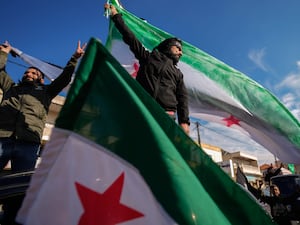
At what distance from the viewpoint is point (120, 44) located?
4.54 metres

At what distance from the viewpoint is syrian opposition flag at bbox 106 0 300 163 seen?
4.33 metres

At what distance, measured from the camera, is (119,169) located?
1.46 metres

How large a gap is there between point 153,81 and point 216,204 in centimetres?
134

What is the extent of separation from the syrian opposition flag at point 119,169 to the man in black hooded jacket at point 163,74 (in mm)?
1024

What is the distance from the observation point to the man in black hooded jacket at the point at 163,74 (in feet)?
8.61

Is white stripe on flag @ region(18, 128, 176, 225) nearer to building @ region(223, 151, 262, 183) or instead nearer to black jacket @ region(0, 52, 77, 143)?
black jacket @ region(0, 52, 77, 143)

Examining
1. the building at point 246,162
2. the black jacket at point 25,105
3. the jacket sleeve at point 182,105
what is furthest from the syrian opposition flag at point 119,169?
the building at point 246,162

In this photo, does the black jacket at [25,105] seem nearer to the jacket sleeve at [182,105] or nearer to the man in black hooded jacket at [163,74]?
the man in black hooded jacket at [163,74]

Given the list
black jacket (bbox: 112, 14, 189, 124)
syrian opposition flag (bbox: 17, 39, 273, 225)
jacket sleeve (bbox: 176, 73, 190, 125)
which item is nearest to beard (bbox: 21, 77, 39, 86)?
black jacket (bbox: 112, 14, 189, 124)

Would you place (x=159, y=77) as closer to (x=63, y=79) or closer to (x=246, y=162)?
(x=63, y=79)

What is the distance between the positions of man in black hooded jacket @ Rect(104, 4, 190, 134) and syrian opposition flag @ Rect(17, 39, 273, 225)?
1024 mm

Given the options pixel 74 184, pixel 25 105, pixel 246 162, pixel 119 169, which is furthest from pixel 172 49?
pixel 246 162

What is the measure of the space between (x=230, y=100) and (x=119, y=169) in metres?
3.31

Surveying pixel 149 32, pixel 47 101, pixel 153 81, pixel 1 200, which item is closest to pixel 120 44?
pixel 149 32
